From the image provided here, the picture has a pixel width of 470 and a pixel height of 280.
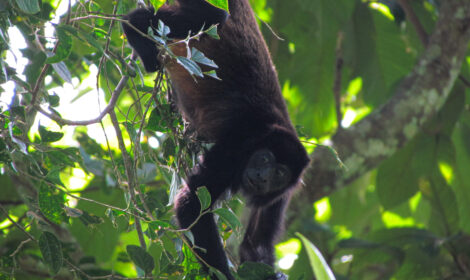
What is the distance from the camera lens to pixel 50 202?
195 cm

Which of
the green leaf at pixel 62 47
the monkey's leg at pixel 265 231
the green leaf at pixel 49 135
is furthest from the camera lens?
the monkey's leg at pixel 265 231

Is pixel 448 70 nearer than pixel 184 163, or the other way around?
pixel 184 163

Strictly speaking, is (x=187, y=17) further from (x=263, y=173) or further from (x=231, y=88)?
(x=263, y=173)

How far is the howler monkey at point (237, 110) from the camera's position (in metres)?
2.88

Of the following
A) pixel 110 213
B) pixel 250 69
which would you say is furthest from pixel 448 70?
pixel 110 213

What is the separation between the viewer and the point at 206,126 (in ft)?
10.4

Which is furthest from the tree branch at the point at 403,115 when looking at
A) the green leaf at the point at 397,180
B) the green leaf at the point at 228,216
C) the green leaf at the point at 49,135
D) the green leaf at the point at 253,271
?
the green leaf at the point at 49,135

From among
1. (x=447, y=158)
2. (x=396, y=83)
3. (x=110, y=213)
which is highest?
(x=110, y=213)

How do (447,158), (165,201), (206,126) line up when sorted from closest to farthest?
(165,201)
(206,126)
(447,158)

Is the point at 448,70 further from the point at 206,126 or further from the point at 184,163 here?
the point at 184,163

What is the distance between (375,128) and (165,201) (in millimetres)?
1749

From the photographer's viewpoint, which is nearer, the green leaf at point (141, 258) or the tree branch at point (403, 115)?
the green leaf at point (141, 258)

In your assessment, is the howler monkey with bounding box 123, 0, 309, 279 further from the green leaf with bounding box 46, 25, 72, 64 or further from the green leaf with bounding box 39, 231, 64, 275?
the green leaf with bounding box 46, 25, 72, 64

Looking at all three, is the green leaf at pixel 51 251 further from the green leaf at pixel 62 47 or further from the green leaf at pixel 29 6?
the green leaf at pixel 29 6
